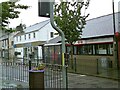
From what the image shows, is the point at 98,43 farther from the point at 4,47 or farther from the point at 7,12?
the point at 4,47

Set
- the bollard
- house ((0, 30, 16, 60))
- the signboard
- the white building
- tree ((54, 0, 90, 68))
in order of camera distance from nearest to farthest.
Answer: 1. the signboard
2. the bollard
3. house ((0, 30, 16, 60))
4. tree ((54, 0, 90, 68))
5. the white building

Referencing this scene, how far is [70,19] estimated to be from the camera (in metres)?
20.0

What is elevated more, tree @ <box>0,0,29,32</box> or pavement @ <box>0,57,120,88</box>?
tree @ <box>0,0,29,32</box>

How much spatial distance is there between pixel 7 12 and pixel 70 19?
12.3 meters

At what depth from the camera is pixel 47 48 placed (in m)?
24.8

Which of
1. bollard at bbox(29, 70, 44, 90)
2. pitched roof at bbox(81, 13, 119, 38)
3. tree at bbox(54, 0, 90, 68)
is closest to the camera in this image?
bollard at bbox(29, 70, 44, 90)

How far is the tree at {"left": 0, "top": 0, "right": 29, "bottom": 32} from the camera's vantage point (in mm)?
7672

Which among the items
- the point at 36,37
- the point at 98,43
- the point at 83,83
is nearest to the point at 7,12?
the point at 83,83

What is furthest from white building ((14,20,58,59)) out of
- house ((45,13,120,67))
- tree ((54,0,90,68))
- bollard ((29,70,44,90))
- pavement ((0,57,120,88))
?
bollard ((29,70,44,90))

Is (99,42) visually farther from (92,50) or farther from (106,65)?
(106,65)

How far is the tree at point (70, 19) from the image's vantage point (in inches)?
778

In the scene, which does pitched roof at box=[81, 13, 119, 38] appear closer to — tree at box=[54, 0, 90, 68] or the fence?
tree at box=[54, 0, 90, 68]

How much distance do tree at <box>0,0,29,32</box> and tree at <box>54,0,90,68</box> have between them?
1098 centimetres

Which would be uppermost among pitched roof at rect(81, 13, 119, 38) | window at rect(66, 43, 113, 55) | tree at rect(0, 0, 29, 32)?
pitched roof at rect(81, 13, 119, 38)
